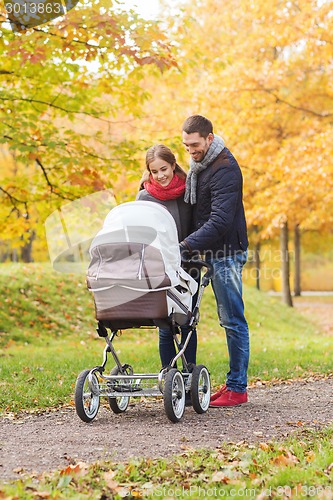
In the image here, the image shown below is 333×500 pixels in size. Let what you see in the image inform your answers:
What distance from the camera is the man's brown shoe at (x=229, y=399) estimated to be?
5.67m

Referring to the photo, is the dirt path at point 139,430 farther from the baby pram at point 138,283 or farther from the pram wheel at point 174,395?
the baby pram at point 138,283

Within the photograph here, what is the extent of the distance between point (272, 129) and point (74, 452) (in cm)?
1567

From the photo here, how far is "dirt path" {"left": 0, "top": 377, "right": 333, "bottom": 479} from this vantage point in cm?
407

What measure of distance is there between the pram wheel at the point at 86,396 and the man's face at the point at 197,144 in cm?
183

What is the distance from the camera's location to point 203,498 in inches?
130

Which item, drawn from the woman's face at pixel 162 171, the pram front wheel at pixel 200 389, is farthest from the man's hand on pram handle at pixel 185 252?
the pram front wheel at pixel 200 389

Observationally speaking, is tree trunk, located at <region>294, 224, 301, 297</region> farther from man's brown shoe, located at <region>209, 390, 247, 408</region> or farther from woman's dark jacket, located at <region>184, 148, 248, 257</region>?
woman's dark jacket, located at <region>184, 148, 248, 257</region>

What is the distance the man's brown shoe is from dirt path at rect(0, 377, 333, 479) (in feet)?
0.27

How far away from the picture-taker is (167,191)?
17.7 feet

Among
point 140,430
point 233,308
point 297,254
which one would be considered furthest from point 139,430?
point 297,254

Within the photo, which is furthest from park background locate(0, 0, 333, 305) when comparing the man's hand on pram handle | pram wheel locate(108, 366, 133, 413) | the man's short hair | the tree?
pram wheel locate(108, 366, 133, 413)

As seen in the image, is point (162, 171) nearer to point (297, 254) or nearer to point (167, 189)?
point (167, 189)

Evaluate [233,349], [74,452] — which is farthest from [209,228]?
[74,452]

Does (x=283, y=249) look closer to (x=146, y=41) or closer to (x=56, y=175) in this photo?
(x=56, y=175)
